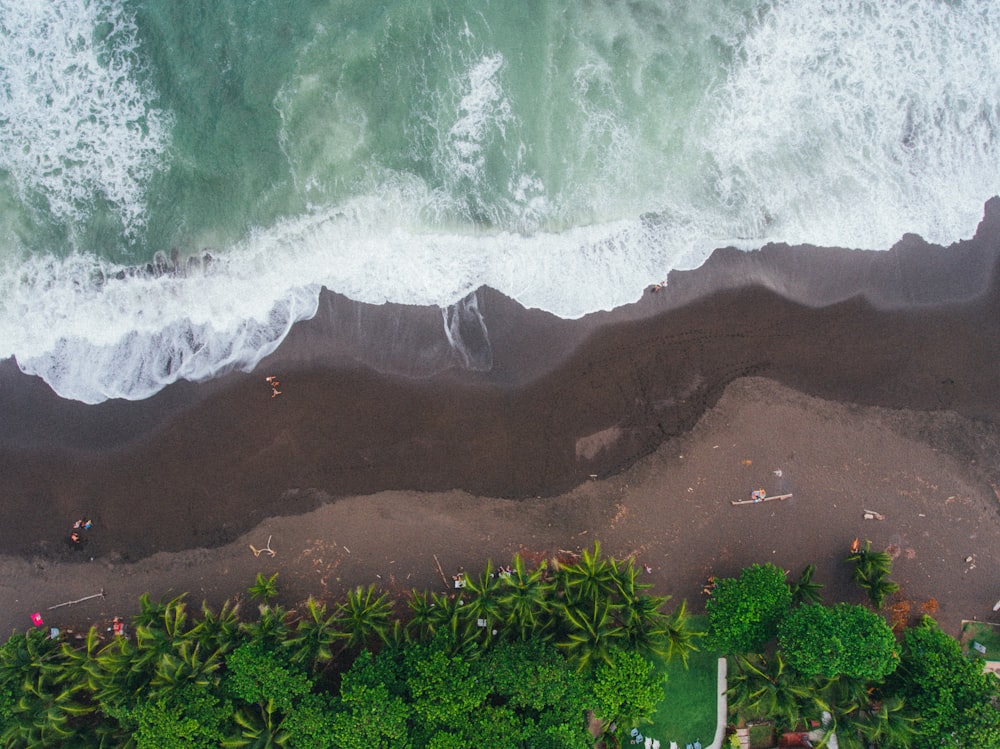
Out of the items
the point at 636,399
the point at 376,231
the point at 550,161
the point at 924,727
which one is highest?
the point at 550,161

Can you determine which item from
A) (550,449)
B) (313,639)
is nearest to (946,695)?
(550,449)

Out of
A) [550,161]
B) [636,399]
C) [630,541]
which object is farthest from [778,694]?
[550,161]

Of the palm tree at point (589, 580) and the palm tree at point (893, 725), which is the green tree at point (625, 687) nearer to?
the palm tree at point (589, 580)

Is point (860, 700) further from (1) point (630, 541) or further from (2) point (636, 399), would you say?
(2) point (636, 399)

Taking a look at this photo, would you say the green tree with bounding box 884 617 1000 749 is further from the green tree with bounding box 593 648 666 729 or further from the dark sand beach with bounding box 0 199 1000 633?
the green tree with bounding box 593 648 666 729

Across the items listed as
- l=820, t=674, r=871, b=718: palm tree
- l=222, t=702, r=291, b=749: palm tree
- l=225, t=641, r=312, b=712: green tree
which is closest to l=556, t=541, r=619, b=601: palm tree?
l=820, t=674, r=871, b=718: palm tree

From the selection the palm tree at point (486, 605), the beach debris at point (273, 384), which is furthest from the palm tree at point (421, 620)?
the beach debris at point (273, 384)
